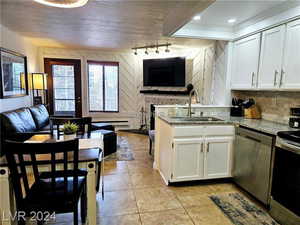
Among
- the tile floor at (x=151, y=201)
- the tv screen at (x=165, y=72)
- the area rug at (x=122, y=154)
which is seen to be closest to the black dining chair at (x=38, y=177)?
the tile floor at (x=151, y=201)

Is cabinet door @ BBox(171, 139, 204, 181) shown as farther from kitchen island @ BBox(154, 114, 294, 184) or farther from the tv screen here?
the tv screen

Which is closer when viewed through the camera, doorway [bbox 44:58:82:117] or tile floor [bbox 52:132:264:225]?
tile floor [bbox 52:132:264:225]

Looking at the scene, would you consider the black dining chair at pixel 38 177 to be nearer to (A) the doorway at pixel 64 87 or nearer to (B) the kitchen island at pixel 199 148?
(B) the kitchen island at pixel 199 148

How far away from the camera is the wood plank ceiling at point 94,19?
2.47 meters

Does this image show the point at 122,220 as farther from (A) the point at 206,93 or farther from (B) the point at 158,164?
(A) the point at 206,93

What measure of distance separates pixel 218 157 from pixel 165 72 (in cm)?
340

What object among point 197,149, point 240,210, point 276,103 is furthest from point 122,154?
point 276,103

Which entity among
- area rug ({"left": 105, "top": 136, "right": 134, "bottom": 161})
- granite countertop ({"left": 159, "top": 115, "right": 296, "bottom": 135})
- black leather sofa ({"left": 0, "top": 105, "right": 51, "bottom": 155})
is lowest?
area rug ({"left": 105, "top": 136, "right": 134, "bottom": 161})

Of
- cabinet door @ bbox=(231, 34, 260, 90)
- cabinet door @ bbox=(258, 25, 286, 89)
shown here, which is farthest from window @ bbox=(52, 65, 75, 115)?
cabinet door @ bbox=(258, 25, 286, 89)

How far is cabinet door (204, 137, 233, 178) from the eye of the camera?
2.77 meters

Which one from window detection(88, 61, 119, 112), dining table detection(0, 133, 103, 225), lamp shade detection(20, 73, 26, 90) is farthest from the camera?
window detection(88, 61, 119, 112)

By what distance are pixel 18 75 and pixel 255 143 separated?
4374 millimetres

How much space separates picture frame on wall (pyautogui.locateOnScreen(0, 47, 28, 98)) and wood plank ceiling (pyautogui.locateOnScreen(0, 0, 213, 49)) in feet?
1.65

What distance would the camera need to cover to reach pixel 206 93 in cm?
451
